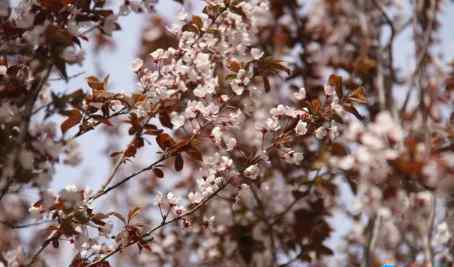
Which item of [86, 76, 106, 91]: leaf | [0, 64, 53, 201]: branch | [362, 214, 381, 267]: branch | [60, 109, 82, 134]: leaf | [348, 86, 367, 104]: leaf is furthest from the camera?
[362, 214, 381, 267]: branch

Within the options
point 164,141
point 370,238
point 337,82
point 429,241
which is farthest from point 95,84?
point 429,241

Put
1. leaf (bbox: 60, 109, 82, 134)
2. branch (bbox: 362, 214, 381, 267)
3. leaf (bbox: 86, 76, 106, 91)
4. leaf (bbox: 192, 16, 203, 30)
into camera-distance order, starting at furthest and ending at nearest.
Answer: branch (bbox: 362, 214, 381, 267), leaf (bbox: 192, 16, 203, 30), leaf (bbox: 86, 76, 106, 91), leaf (bbox: 60, 109, 82, 134)

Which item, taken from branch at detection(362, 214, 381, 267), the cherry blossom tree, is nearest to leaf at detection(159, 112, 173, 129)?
the cherry blossom tree

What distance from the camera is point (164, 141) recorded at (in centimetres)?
186

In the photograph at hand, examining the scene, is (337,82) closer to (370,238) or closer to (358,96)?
(358,96)

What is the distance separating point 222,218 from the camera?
3.14 m

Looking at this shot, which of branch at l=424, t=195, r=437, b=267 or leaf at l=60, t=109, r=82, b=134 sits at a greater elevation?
leaf at l=60, t=109, r=82, b=134

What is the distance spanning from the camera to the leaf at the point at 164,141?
1.84m

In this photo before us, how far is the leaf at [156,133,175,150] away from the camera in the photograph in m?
1.84

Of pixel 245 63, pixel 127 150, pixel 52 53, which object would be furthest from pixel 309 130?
pixel 52 53

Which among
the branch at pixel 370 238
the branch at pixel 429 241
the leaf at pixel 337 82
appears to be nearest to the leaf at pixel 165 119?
the leaf at pixel 337 82

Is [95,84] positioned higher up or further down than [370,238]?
higher up

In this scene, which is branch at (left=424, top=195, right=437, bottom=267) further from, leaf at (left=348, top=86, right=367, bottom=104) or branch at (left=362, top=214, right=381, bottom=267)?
leaf at (left=348, top=86, right=367, bottom=104)

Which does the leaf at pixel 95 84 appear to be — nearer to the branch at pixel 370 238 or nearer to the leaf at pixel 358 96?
the leaf at pixel 358 96
